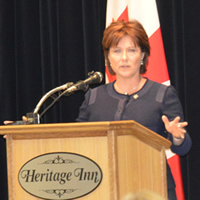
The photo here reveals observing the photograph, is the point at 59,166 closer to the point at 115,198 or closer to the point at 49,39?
the point at 115,198

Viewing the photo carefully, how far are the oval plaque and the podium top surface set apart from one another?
0.09 m

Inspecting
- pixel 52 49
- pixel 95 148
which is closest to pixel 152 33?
pixel 52 49

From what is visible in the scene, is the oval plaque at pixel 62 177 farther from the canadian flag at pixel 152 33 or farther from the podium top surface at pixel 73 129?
the canadian flag at pixel 152 33

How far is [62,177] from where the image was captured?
177 cm

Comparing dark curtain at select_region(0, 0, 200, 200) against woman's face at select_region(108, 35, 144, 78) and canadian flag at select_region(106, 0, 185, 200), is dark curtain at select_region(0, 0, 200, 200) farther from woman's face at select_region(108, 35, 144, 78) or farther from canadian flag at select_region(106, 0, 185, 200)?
woman's face at select_region(108, 35, 144, 78)

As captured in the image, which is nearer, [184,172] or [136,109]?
[136,109]

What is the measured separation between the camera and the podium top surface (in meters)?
1.75

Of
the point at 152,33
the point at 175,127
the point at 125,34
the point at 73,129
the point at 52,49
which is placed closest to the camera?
the point at 73,129

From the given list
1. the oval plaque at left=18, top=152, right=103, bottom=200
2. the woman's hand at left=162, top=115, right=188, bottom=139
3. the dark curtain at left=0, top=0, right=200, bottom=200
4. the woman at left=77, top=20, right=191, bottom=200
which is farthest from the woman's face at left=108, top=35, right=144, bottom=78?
the dark curtain at left=0, top=0, right=200, bottom=200

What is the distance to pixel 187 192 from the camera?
3.51 meters

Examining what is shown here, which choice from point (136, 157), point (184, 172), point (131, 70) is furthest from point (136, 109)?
point (184, 172)

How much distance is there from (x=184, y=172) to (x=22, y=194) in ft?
6.54

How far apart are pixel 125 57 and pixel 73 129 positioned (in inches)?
27.5

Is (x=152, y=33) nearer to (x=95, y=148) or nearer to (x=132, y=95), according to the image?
(x=132, y=95)
